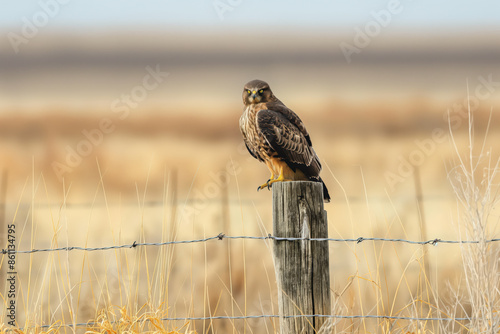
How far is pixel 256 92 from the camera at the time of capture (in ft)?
11.1

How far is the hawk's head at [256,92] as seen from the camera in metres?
3.39

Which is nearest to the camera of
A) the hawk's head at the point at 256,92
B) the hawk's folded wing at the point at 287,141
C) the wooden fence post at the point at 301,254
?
the wooden fence post at the point at 301,254

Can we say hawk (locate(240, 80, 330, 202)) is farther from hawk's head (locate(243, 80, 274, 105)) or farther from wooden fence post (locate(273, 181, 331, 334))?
wooden fence post (locate(273, 181, 331, 334))

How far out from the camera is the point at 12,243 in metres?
3.72

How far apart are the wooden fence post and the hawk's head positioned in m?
1.58

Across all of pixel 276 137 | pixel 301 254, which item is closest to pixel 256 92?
pixel 276 137

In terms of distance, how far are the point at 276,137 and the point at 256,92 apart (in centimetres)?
37

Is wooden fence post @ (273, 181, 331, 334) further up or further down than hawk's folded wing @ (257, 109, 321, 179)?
further down

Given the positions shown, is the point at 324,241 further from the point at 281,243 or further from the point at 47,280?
the point at 47,280

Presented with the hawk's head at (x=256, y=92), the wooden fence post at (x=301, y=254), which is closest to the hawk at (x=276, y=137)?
the hawk's head at (x=256, y=92)

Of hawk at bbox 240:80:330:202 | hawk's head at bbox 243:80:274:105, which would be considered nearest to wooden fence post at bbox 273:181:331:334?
hawk at bbox 240:80:330:202

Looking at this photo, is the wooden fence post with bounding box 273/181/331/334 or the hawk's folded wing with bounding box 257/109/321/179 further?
the hawk's folded wing with bounding box 257/109/321/179

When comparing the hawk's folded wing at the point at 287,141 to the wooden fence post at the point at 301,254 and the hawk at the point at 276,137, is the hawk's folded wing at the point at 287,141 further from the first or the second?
the wooden fence post at the point at 301,254

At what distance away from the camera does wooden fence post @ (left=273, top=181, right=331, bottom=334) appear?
6.21ft
